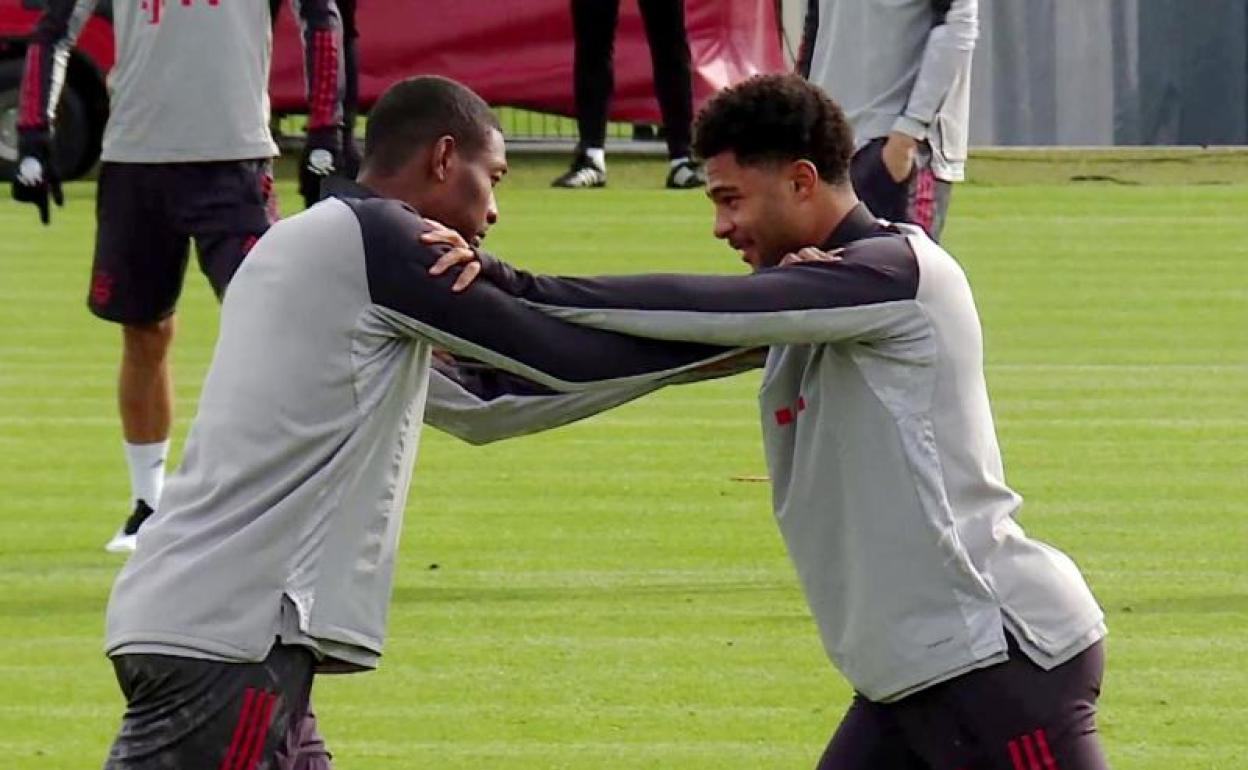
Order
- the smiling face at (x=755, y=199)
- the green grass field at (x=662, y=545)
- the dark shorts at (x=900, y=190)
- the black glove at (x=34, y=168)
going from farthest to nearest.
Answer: the black glove at (x=34, y=168) → the dark shorts at (x=900, y=190) → the green grass field at (x=662, y=545) → the smiling face at (x=755, y=199)

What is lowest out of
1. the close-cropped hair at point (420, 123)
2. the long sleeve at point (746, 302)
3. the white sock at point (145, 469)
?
the white sock at point (145, 469)

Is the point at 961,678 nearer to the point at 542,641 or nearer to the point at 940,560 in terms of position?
the point at 940,560

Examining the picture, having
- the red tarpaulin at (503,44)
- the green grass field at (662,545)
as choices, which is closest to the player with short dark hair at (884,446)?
the green grass field at (662,545)

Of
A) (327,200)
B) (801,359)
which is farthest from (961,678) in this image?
→ (327,200)

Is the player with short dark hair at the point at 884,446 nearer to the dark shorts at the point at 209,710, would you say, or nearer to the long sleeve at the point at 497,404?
the long sleeve at the point at 497,404

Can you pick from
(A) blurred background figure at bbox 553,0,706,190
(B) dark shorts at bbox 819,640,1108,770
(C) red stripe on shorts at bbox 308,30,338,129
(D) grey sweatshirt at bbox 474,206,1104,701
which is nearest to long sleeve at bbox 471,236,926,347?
(D) grey sweatshirt at bbox 474,206,1104,701

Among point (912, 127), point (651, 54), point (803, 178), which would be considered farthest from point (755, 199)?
point (651, 54)

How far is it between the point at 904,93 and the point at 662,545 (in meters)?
1.56

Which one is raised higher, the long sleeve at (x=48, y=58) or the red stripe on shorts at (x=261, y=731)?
the long sleeve at (x=48, y=58)

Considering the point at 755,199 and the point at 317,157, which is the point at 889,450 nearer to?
the point at 755,199

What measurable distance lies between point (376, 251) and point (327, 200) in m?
0.17

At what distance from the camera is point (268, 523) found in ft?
14.4

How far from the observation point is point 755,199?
454cm

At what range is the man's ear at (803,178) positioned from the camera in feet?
14.9
